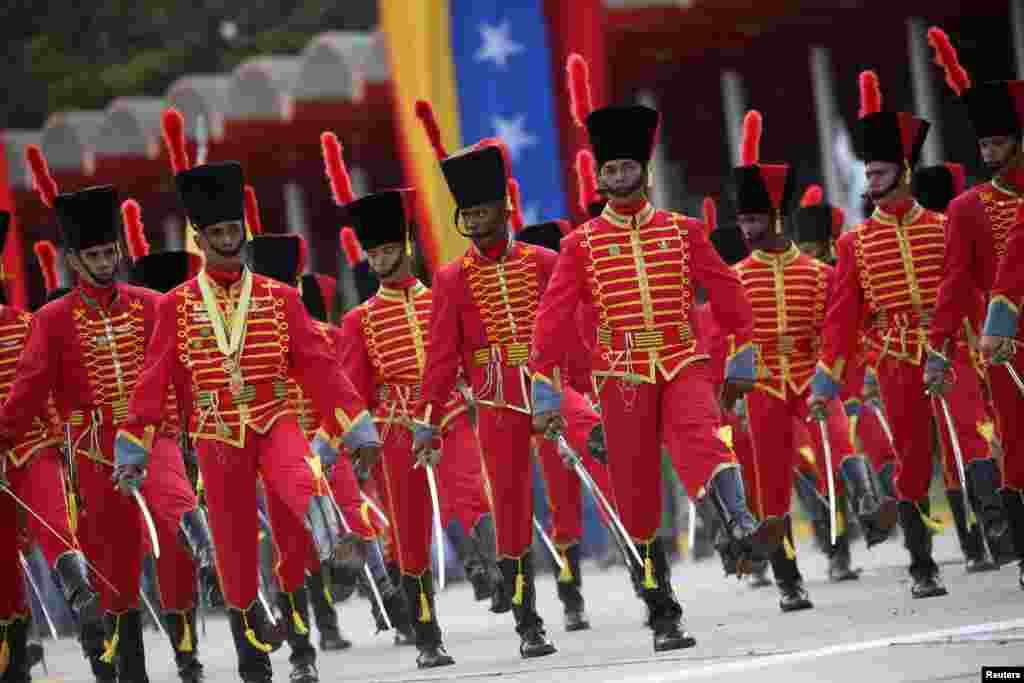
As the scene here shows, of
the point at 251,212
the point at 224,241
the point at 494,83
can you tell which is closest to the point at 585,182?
the point at 251,212

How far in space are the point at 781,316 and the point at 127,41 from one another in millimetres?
40591

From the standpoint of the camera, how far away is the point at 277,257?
48.0 ft

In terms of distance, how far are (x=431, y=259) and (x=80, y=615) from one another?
38.8 ft

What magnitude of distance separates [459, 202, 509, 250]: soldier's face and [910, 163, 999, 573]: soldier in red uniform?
233 cm

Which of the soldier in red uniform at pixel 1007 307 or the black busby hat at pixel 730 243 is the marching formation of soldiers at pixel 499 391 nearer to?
the soldier in red uniform at pixel 1007 307

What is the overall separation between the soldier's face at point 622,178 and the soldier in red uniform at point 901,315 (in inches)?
74.3

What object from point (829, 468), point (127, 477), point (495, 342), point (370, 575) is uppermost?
point (495, 342)

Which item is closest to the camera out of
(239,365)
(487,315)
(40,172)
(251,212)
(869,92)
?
(239,365)

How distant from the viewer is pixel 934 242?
1138 cm

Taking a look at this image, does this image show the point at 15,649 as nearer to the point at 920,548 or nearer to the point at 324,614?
the point at 324,614

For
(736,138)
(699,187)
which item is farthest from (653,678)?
(699,187)

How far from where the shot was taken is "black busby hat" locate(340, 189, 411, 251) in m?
11.5

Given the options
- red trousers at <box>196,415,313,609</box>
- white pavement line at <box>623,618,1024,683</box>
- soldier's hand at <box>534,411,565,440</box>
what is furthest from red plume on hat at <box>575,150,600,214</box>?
white pavement line at <box>623,618,1024,683</box>

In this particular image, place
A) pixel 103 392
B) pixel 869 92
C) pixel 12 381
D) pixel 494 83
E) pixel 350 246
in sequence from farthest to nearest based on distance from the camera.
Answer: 1. pixel 494 83
2. pixel 350 246
3. pixel 869 92
4. pixel 12 381
5. pixel 103 392
